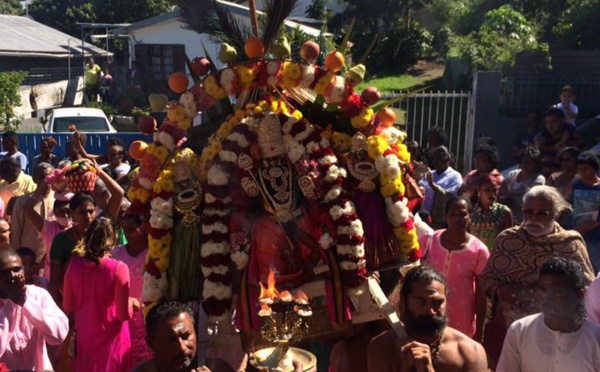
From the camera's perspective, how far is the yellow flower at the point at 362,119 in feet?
19.0

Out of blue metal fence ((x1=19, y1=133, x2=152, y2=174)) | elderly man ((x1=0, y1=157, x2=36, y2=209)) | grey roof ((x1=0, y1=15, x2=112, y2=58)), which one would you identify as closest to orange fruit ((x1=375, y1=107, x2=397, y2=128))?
elderly man ((x1=0, y1=157, x2=36, y2=209))

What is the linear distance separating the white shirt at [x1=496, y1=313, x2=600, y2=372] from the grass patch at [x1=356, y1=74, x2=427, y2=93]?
652 inches

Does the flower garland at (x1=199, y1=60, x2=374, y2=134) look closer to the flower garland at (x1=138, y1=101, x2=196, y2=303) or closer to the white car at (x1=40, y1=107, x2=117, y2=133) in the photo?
the flower garland at (x1=138, y1=101, x2=196, y2=303)

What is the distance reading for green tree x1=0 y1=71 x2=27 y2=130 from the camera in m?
19.1

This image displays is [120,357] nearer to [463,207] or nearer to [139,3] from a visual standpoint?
[463,207]

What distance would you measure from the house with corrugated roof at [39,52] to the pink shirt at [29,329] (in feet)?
69.2

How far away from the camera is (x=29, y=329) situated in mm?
4656

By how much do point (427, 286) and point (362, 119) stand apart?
6.80 ft

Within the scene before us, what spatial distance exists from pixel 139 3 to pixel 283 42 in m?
33.9

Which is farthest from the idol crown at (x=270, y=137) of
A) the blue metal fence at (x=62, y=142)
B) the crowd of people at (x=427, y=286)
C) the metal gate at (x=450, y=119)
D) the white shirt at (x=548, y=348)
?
the blue metal fence at (x=62, y=142)

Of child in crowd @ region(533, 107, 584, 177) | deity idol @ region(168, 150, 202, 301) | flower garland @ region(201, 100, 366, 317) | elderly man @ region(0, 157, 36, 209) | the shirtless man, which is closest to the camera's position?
the shirtless man

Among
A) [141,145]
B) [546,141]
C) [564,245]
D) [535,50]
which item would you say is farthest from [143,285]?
[535,50]

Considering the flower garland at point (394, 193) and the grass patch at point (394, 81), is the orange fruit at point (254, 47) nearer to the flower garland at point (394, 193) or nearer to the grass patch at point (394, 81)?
the flower garland at point (394, 193)

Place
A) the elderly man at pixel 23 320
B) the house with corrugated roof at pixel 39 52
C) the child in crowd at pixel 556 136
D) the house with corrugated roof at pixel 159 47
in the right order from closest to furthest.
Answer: the elderly man at pixel 23 320
the child in crowd at pixel 556 136
the house with corrugated roof at pixel 39 52
the house with corrugated roof at pixel 159 47
